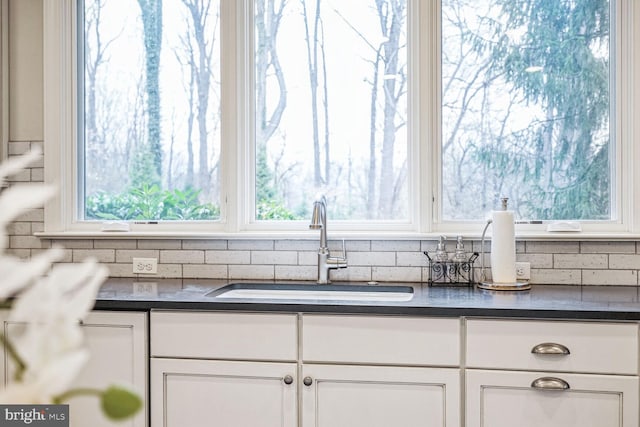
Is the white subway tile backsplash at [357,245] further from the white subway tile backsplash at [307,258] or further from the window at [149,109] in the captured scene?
the window at [149,109]

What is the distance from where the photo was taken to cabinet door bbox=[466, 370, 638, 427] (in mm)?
1910

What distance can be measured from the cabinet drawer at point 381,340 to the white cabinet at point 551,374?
88 millimetres

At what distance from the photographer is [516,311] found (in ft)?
6.44

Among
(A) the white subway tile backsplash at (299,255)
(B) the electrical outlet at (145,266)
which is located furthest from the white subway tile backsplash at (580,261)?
(B) the electrical outlet at (145,266)

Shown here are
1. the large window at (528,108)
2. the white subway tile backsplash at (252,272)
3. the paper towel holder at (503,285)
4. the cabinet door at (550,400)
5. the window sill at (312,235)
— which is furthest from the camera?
the white subway tile backsplash at (252,272)

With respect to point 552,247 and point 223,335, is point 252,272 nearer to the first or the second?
point 223,335

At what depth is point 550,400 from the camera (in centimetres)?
195

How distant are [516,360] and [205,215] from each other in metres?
1.60

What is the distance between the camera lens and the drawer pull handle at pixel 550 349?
1943mm

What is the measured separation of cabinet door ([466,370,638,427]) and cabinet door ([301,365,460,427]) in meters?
0.09

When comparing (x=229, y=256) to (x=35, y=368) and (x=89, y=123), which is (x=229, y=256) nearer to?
(x=89, y=123)

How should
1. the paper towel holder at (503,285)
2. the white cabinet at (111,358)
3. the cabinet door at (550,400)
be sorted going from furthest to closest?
the paper towel holder at (503,285) < the white cabinet at (111,358) < the cabinet door at (550,400)

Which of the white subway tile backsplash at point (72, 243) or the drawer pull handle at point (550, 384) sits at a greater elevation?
the white subway tile backsplash at point (72, 243)

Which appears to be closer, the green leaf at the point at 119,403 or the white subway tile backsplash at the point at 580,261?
the green leaf at the point at 119,403
